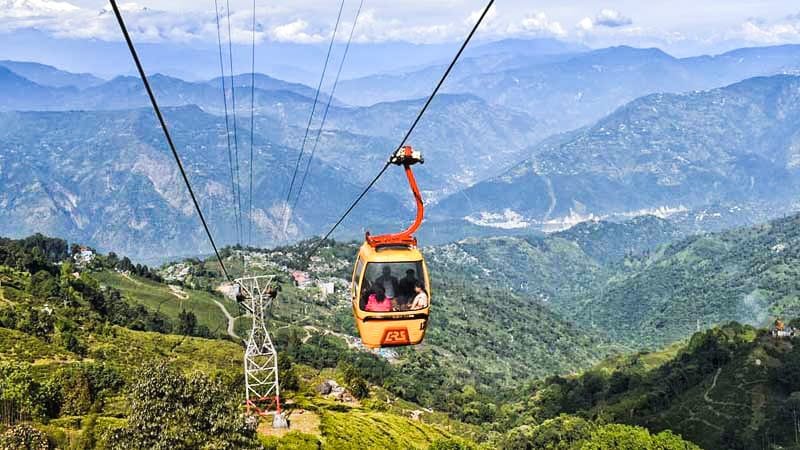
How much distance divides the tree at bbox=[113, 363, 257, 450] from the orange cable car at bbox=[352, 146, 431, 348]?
14337mm

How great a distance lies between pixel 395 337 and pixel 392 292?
2256 millimetres

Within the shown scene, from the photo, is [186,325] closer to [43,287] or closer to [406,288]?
[43,287]

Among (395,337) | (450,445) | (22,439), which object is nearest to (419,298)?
(395,337)

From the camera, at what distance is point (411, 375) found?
199375 millimetres

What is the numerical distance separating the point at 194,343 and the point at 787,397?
12376 centimetres

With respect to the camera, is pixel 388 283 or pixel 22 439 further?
pixel 22 439

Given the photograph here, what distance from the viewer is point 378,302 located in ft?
103

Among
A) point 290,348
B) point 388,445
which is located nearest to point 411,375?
point 290,348

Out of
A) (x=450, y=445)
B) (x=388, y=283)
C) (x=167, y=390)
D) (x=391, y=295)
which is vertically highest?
(x=388, y=283)

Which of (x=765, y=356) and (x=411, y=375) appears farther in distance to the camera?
(x=411, y=375)

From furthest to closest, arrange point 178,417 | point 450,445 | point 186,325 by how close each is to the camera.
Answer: point 186,325 → point 450,445 → point 178,417

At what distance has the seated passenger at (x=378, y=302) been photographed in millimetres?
31188

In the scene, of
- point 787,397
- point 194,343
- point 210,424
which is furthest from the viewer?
point 194,343

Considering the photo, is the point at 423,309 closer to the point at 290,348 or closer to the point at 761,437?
the point at 761,437
